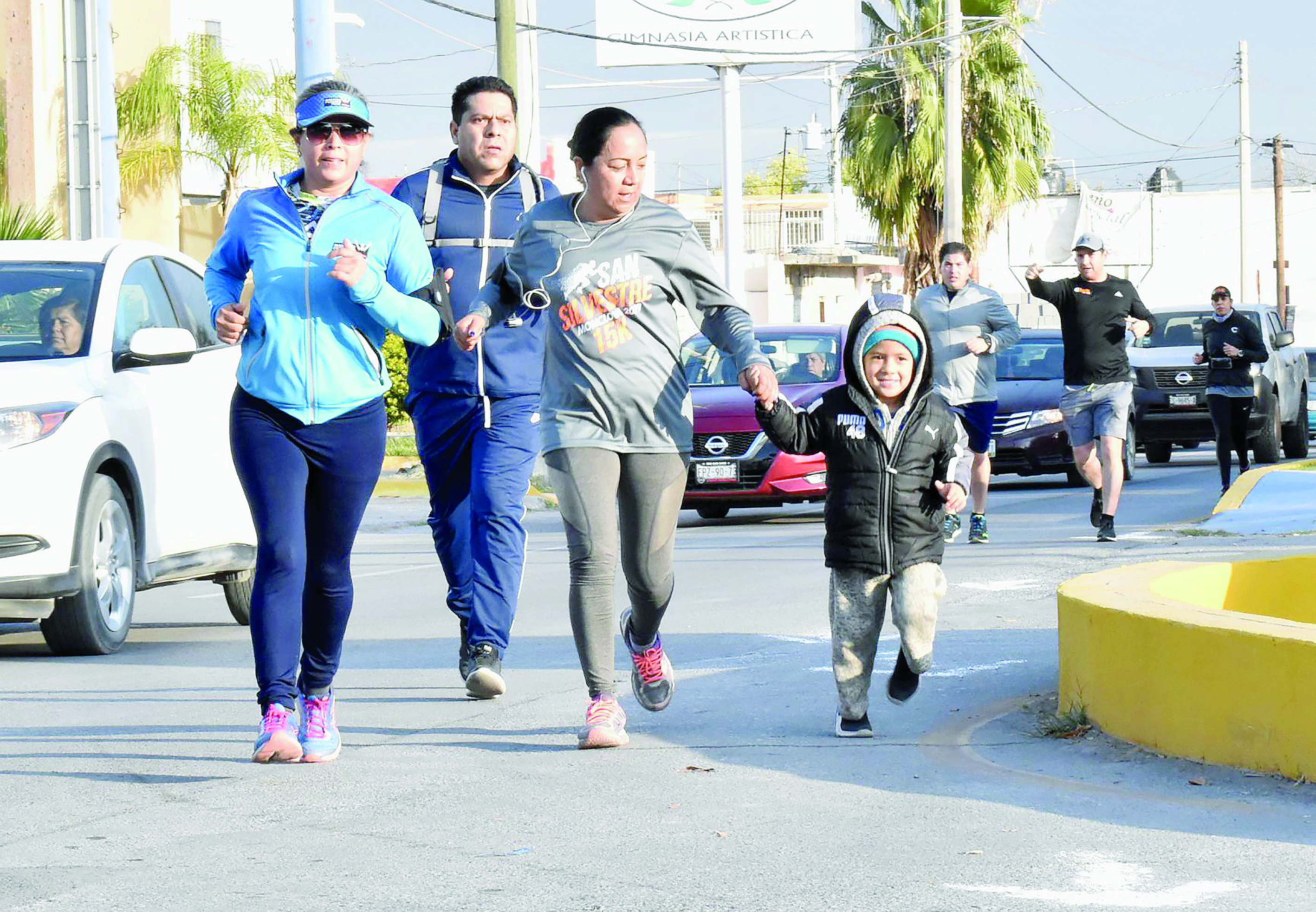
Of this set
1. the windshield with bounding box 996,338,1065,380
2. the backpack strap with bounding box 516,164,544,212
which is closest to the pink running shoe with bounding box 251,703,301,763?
the backpack strap with bounding box 516,164,544,212

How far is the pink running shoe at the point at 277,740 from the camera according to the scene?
5953 mm

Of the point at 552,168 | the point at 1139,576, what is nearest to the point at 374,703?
the point at 1139,576

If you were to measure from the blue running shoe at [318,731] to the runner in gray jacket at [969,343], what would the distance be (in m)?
6.95

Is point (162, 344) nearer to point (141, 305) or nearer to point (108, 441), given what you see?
point (108, 441)

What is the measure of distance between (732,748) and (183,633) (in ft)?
14.1

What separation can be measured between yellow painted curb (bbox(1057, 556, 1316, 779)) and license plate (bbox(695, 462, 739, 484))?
879cm

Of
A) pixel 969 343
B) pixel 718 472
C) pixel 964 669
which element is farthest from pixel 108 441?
pixel 718 472

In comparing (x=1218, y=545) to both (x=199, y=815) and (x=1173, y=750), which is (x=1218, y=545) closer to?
(x=1173, y=750)

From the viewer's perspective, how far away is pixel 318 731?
19.8ft

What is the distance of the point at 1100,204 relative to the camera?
213ft

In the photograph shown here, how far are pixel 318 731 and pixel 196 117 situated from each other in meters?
28.9

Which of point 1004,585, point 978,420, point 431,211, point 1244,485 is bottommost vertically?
point 1004,585

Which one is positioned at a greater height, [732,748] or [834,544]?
[834,544]

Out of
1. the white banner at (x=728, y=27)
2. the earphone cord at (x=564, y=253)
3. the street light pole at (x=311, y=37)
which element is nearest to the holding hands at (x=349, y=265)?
the earphone cord at (x=564, y=253)
